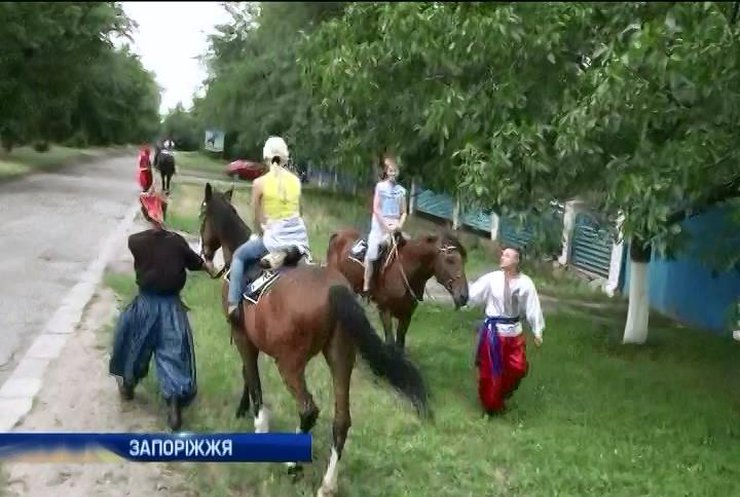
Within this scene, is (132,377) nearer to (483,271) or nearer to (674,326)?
(674,326)

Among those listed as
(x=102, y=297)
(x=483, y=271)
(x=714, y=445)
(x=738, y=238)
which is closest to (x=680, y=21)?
(x=714, y=445)

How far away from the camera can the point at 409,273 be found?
8617mm

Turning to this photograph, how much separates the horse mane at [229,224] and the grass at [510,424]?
0.11m

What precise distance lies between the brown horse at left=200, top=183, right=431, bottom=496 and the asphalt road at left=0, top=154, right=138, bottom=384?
1206mm

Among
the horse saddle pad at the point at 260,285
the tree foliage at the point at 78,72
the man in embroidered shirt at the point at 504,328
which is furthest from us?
the man in embroidered shirt at the point at 504,328

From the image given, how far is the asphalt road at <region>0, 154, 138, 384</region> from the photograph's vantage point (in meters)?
7.73

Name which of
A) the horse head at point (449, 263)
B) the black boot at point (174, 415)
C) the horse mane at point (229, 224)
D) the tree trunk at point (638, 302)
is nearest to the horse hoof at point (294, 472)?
the black boot at point (174, 415)

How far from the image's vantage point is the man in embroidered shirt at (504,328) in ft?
23.0

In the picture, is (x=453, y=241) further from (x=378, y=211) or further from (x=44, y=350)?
(x=44, y=350)

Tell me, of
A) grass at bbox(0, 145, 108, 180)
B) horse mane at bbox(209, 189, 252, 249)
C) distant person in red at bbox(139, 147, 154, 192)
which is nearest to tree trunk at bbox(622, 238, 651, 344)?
horse mane at bbox(209, 189, 252, 249)

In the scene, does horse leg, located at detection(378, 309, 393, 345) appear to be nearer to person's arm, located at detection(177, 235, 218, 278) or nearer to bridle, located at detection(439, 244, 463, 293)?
bridle, located at detection(439, 244, 463, 293)

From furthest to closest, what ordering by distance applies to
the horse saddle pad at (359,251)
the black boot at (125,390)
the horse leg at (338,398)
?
the horse saddle pad at (359,251) → the black boot at (125,390) → the horse leg at (338,398)

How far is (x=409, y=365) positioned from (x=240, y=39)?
3.28 meters

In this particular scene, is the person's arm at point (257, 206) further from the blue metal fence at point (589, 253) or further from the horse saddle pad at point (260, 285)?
the blue metal fence at point (589, 253)
